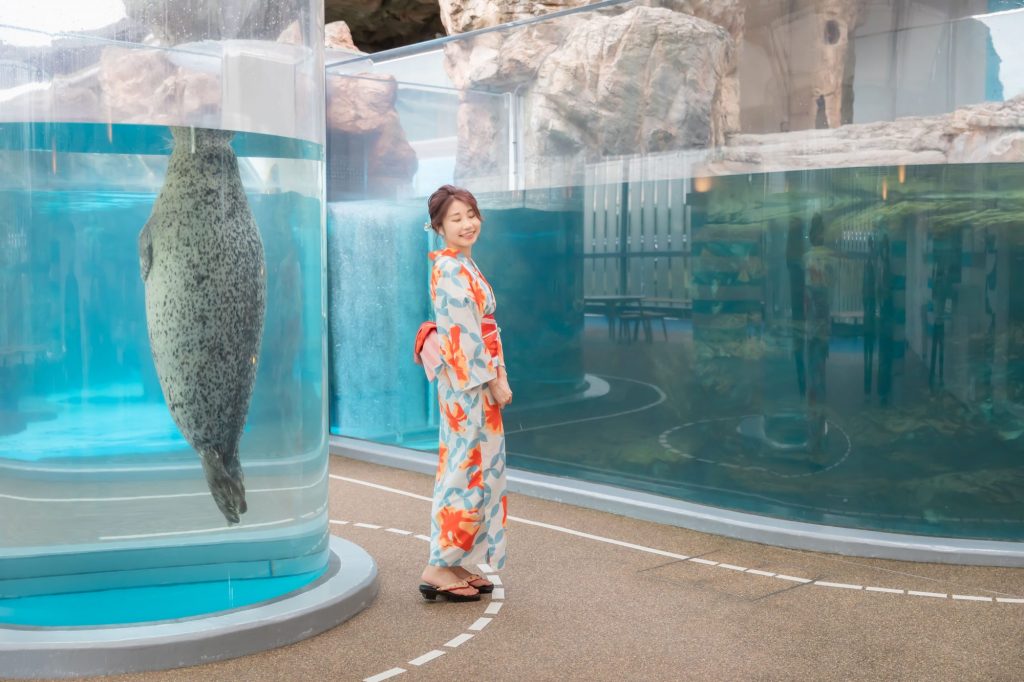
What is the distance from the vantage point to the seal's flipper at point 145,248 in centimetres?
338

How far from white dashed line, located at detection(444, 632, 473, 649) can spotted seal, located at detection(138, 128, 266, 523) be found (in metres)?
0.83

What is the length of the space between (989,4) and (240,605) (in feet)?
12.7

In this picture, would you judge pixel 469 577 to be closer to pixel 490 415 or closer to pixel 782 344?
pixel 490 415

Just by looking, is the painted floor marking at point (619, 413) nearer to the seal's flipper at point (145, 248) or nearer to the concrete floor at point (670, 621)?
the concrete floor at point (670, 621)

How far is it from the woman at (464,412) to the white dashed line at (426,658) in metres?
0.54

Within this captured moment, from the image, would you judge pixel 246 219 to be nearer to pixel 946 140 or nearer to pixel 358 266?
pixel 946 140

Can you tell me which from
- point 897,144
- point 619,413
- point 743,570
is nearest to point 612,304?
point 619,413

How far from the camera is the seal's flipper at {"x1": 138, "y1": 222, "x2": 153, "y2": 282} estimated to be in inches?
133

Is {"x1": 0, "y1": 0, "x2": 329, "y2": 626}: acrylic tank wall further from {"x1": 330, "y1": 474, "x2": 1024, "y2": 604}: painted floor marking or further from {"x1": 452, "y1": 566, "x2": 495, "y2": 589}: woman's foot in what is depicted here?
{"x1": 330, "y1": 474, "x2": 1024, "y2": 604}: painted floor marking

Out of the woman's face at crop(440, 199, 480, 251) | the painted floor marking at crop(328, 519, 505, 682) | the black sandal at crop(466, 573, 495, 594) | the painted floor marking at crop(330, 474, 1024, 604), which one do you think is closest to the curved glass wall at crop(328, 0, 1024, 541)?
the painted floor marking at crop(330, 474, 1024, 604)

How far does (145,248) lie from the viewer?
11.1ft

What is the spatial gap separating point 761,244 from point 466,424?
6.65 ft

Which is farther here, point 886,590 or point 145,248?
point 886,590

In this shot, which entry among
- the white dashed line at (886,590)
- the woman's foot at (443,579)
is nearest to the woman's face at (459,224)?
the woman's foot at (443,579)
